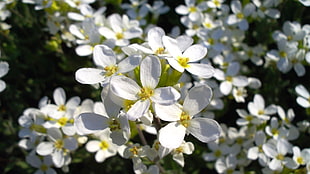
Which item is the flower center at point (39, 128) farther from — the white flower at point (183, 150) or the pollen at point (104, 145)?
the white flower at point (183, 150)

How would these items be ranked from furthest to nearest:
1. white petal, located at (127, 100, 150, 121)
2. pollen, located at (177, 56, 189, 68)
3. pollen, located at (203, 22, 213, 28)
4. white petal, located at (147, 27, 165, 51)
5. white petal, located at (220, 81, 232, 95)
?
pollen, located at (203, 22, 213, 28) → white petal, located at (220, 81, 232, 95) → white petal, located at (147, 27, 165, 51) → pollen, located at (177, 56, 189, 68) → white petal, located at (127, 100, 150, 121)

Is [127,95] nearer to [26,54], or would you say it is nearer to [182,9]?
[182,9]

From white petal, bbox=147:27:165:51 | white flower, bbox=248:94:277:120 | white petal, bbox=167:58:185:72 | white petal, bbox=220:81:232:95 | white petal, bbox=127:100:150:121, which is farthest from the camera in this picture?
white petal, bbox=220:81:232:95

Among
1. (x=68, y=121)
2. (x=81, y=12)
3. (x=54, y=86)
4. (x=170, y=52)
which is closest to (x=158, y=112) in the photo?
(x=170, y=52)

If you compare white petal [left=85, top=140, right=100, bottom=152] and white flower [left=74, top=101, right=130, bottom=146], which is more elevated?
white flower [left=74, top=101, right=130, bottom=146]

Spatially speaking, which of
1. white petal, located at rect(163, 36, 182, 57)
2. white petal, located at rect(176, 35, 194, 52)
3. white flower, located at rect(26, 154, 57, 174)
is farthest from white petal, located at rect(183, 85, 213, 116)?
white flower, located at rect(26, 154, 57, 174)

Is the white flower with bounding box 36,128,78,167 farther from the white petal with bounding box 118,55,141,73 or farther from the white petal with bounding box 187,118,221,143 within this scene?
the white petal with bounding box 187,118,221,143

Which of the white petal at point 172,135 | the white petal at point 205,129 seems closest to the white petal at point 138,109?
the white petal at point 172,135
